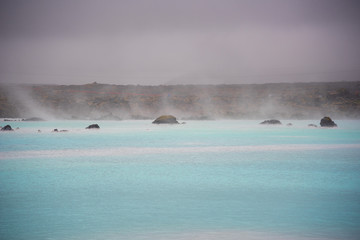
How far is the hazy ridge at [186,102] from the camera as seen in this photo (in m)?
109

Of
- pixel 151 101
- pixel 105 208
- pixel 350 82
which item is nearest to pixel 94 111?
pixel 151 101

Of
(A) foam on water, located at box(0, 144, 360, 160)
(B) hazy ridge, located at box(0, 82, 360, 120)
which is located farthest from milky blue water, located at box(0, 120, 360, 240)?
(B) hazy ridge, located at box(0, 82, 360, 120)

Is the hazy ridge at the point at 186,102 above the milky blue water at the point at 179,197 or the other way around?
above

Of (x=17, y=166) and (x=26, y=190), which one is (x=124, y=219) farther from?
(x=17, y=166)

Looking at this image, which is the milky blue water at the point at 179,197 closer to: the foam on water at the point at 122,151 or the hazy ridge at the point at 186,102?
the foam on water at the point at 122,151

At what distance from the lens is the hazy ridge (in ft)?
359

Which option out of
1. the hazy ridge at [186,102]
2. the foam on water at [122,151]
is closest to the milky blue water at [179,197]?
the foam on water at [122,151]

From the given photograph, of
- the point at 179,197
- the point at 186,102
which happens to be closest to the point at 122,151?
the point at 179,197

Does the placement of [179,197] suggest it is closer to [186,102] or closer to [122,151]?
[122,151]

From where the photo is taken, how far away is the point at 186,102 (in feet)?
416

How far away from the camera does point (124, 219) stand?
9.12 metres

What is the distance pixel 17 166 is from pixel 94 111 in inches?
3998

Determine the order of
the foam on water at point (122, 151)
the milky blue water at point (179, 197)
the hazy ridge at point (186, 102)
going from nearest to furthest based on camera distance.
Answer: the milky blue water at point (179, 197) < the foam on water at point (122, 151) < the hazy ridge at point (186, 102)

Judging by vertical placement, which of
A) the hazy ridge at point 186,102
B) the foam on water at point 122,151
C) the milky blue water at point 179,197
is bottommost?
the milky blue water at point 179,197
